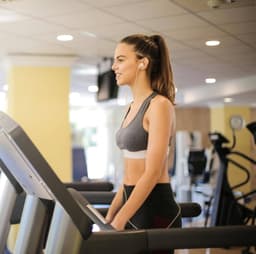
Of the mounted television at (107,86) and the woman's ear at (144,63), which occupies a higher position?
the mounted television at (107,86)

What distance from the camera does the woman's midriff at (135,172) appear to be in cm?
165

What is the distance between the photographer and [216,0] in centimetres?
365

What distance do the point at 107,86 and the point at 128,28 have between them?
3.68ft

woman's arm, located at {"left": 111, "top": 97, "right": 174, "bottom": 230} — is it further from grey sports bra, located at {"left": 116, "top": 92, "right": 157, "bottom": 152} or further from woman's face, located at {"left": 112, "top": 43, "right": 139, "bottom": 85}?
woman's face, located at {"left": 112, "top": 43, "right": 139, "bottom": 85}

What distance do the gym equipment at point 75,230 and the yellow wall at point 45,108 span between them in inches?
170

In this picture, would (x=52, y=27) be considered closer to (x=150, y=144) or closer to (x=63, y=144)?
(x=63, y=144)

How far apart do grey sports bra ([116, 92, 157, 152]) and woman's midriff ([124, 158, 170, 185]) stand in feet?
0.13

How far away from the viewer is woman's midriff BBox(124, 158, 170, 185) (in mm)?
1654

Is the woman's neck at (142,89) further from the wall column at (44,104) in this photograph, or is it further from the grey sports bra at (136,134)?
the wall column at (44,104)

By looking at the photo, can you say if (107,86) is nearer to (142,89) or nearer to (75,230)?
(142,89)

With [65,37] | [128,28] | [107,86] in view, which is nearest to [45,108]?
[107,86]

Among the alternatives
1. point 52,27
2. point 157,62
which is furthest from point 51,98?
point 157,62

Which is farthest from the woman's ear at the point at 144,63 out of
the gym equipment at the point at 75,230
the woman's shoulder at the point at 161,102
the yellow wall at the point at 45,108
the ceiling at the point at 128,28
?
the yellow wall at the point at 45,108

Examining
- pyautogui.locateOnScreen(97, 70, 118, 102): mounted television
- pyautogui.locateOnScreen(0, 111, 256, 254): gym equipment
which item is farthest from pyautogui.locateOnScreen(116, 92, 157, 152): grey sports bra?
pyautogui.locateOnScreen(97, 70, 118, 102): mounted television
